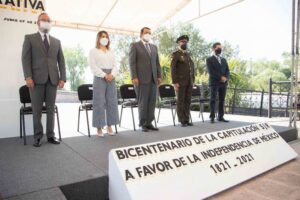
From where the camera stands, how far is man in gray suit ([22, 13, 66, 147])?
318 cm

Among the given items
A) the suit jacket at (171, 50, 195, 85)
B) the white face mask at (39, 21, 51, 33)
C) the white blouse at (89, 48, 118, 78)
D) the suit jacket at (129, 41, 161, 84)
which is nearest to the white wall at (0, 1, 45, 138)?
the white face mask at (39, 21, 51, 33)

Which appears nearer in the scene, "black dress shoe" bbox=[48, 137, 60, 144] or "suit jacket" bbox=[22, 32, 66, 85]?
"suit jacket" bbox=[22, 32, 66, 85]

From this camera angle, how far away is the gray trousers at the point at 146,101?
410 cm

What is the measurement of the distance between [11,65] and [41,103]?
0.96m

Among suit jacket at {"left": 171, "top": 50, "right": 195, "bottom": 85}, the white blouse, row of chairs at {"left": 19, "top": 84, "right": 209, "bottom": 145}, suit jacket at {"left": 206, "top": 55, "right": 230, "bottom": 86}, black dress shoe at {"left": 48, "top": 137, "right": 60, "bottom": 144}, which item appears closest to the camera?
black dress shoe at {"left": 48, "top": 137, "right": 60, "bottom": 144}

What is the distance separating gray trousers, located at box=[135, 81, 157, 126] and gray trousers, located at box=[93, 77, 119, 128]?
1.37 feet

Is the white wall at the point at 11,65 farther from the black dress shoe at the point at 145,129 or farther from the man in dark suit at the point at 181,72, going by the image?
the man in dark suit at the point at 181,72

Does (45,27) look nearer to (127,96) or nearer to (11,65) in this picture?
(11,65)

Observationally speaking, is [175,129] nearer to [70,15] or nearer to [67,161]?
[67,161]

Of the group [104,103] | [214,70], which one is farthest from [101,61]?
[214,70]

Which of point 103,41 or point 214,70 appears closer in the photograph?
point 103,41

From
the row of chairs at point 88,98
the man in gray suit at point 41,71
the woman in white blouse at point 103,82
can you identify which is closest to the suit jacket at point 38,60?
the man in gray suit at point 41,71

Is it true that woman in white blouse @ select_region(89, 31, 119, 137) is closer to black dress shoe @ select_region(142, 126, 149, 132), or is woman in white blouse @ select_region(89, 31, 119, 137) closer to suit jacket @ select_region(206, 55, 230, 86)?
black dress shoe @ select_region(142, 126, 149, 132)

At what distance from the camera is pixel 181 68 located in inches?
181
